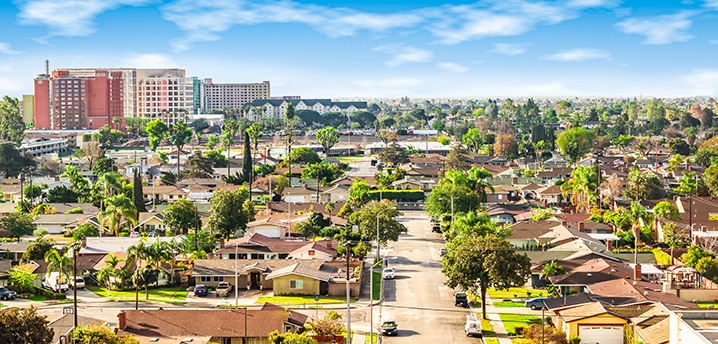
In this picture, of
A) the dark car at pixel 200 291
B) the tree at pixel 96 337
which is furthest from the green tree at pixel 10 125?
the tree at pixel 96 337

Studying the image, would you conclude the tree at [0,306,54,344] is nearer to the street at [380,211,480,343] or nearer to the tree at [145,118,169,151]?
the street at [380,211,480,343]

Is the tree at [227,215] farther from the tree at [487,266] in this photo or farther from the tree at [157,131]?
the tree at [157,131]

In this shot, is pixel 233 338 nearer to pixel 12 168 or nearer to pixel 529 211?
pixel 529 211

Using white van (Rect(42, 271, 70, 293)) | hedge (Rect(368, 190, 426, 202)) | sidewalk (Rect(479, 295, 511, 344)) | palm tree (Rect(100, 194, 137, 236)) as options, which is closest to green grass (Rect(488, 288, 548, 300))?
sidewalk (Rect(479, 295, 511, 344))

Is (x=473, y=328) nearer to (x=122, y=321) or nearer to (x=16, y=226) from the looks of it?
(x=122, y=321)

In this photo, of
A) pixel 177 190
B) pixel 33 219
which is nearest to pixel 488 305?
pixel 33 219
